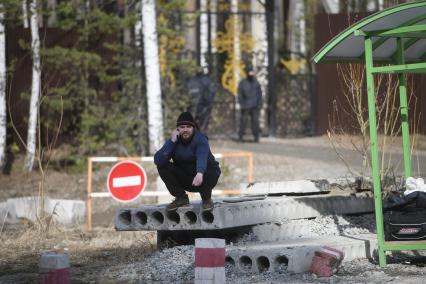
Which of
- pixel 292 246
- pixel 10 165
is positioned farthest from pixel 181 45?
pixel 292 246

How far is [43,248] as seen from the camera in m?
14.8

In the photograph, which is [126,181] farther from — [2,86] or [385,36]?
[2,86]

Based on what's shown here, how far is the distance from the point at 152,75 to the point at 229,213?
12.3 metres

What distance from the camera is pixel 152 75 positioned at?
2423cm

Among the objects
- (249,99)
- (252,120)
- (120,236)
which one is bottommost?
(120,236)

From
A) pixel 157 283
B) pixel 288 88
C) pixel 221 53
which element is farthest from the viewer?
pixel 221 53

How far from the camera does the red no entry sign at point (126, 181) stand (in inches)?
691

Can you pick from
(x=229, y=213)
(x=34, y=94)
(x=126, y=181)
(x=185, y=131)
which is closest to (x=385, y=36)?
(x=185, y=131)

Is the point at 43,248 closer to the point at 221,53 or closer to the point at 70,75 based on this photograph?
the point at 70,75

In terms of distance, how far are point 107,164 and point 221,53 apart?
10961 millimetres

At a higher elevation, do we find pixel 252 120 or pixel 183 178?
pixel 183 178

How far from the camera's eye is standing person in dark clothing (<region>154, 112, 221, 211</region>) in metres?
12.1

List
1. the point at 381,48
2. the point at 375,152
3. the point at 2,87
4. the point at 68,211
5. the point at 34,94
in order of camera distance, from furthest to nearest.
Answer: the point at 34,94, the point at 2,87, the point at 68,211, the point at 381,48, the point at 375,152

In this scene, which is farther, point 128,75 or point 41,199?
point 128,75
